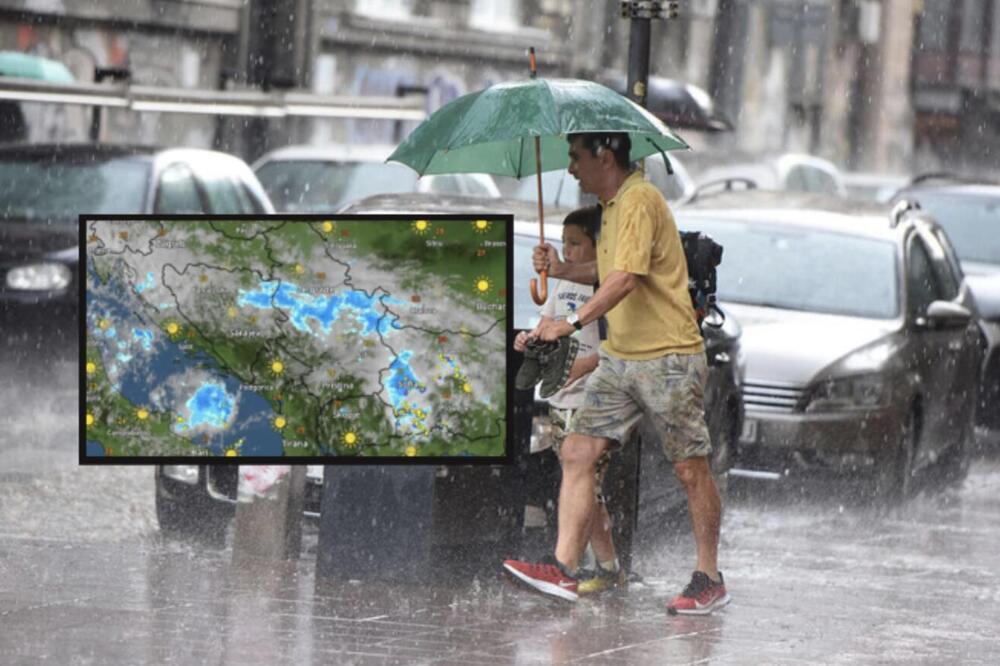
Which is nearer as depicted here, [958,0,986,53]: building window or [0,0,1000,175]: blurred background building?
[0,0,1000,175]: blurred background building

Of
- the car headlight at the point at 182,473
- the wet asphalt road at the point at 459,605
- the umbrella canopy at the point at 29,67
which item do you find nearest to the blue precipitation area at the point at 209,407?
the wet asphalt road at the point at 459,605

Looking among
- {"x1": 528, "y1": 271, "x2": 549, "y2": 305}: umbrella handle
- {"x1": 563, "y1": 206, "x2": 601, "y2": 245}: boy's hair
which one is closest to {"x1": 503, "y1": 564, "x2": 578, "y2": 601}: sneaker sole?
{"x1": 528, "y1": 271, "x2": 549, "y2": 305}: umbrella handle

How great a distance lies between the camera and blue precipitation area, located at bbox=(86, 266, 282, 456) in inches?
349

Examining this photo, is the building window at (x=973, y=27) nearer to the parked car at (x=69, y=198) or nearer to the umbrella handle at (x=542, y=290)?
the parked car at (x=69, y=198)

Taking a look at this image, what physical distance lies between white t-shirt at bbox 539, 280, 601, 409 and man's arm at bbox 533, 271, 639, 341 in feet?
1.64

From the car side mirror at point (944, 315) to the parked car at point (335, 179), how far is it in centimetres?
878

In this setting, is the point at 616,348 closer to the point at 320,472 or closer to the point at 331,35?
the point at 320,472

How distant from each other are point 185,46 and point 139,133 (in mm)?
3005

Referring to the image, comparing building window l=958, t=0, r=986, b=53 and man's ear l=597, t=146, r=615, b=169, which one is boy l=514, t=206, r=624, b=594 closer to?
man's ear l=597, t=146, r=615, b=169

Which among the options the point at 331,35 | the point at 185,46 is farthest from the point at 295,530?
the point at 331,35

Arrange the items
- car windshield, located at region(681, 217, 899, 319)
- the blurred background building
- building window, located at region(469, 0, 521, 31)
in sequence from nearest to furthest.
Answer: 1. car windshield, located at region(681, 217, 899, 319)
2. the blurred background building
3. building window, located at region(469, 0, 521, 31)

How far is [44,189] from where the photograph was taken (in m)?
18.4

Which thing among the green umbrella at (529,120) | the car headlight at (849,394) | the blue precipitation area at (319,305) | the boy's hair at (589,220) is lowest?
the car headlight at (849,394)

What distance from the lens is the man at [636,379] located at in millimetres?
9578
